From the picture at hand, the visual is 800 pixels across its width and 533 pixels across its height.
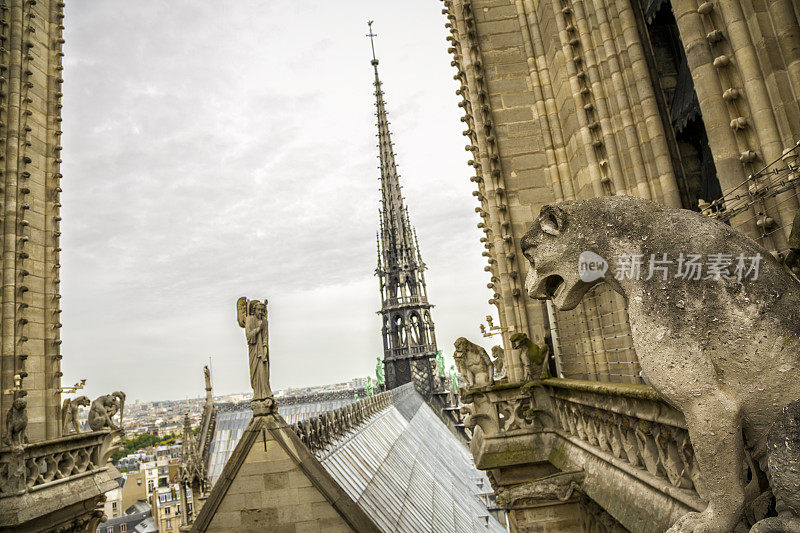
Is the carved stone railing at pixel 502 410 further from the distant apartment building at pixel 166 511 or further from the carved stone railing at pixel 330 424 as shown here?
the distant apartment building at pixel 166 511

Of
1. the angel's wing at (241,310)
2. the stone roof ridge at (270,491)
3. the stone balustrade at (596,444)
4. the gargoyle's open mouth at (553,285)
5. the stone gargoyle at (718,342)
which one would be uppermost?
the angel's wing at (241,310)

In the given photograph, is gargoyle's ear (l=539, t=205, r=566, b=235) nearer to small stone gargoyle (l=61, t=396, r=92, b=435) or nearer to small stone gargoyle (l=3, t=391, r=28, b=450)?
small stone gargoyle (l=3, t=391, r=28, b=450)

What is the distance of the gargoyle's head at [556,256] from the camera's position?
257 centimetres

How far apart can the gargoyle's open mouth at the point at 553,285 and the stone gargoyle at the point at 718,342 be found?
0.33 meters

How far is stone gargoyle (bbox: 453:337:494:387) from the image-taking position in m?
6.76

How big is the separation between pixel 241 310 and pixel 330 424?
16.4 ft

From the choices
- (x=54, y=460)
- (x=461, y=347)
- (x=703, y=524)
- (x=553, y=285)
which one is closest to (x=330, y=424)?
(x=54, y=460)

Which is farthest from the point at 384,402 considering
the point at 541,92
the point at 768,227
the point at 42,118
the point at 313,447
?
the point at 768,227

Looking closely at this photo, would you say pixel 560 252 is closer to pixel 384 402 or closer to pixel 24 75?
pixel 24 75

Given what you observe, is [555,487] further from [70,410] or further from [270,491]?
[70,410]

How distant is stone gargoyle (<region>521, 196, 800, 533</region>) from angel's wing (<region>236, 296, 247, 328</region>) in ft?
26.4

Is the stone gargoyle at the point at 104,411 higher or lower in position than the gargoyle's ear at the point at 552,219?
lower

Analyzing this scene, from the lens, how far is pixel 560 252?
2598 millimetres

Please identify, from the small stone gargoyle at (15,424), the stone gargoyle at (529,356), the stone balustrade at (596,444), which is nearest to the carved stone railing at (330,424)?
the small stone gargoyle at (15,424)
